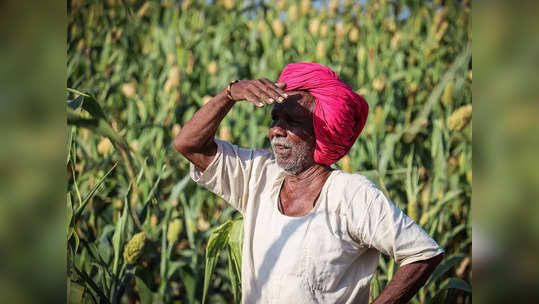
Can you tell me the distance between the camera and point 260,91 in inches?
41.3

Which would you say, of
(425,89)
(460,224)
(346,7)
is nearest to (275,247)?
(460,224)

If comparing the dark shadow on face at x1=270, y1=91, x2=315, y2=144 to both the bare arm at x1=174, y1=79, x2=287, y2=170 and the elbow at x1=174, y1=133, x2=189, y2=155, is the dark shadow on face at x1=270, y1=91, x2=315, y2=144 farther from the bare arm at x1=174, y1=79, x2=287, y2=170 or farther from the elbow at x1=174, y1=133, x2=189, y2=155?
the elbow at x1=174, y1=133, x2=189, y2=155

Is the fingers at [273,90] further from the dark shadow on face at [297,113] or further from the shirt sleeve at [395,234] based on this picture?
the shirt sleeve at [395,234]

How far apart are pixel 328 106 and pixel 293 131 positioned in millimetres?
90

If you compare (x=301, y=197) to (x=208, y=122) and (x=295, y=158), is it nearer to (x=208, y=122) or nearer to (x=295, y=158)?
(x=295, y=158)

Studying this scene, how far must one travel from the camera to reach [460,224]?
2.00 meters

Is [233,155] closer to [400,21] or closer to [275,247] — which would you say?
[275,247]

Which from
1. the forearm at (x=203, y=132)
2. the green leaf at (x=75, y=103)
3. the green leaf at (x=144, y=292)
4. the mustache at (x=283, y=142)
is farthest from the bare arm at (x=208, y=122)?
the green leaf at (x=144, y=292)

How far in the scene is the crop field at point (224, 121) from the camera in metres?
1.71

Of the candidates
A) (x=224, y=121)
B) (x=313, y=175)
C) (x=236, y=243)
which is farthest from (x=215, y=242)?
(x=224, y=121)

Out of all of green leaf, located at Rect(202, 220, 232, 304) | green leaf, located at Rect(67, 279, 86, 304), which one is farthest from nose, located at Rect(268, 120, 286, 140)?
green leaf, located at Rect(67, 279, 86, 304)

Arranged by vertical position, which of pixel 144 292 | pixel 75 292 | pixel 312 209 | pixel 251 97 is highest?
pixel 251 97
